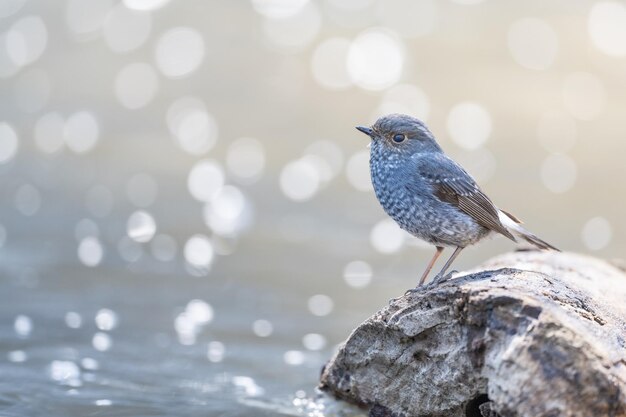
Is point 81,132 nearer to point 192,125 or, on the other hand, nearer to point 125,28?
point 192,125

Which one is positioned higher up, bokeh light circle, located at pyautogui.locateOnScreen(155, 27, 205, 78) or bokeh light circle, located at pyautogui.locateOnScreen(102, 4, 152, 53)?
bokeh light circle, located at pyautogui.locateOnScreen(102, 4, 152, 53)

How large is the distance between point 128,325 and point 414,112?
6013 mm

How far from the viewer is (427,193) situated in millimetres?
5770

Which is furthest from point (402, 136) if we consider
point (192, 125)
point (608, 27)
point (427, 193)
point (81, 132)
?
point (608, 27)

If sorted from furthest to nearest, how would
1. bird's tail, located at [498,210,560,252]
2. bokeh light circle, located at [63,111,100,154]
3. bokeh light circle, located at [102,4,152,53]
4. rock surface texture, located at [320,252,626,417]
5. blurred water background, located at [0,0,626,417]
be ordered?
bokeh light circle, located at [102,4,152,53] < bokeh light circle, located at [63,111,100,154] < blurred water background, located at [0,0,626,417] < bird's tail, located at [498,210,560,252] < rock surface texture, located at [320,252,626,417]

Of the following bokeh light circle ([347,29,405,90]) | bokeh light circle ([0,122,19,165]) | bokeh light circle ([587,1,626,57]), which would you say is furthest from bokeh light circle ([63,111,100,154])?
bokeh light circle ([587,1,626,57])

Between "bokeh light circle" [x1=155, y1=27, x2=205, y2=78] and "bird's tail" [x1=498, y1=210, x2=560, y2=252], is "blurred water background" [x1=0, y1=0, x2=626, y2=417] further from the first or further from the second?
"bird's tail" [x1=498, y1=210, x2=560, y2=252]

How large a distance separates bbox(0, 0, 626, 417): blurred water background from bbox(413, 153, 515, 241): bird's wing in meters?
1.34

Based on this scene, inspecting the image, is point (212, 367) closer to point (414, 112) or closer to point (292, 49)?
point (414, 112)

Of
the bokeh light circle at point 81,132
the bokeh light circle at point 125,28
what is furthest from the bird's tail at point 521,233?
the bokeh light circle at point 125,28

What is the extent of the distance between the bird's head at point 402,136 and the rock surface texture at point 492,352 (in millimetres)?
1079

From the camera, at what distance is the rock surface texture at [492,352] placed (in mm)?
4078

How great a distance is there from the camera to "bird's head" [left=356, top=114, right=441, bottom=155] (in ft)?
19.7

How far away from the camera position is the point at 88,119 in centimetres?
1252
